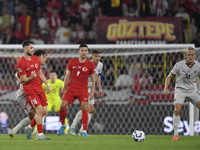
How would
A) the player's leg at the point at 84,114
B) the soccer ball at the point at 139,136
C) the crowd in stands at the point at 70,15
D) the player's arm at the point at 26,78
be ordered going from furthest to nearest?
1. the crowd in stands at the point at 70,15
2. the player's leg at the point at 84,114
3. the soccer ball at the point at 139,136
4. the player's arm at the point at 26,78

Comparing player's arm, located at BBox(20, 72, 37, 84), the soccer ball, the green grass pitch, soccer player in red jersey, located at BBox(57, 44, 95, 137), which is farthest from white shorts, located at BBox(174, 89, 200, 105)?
player's arm, located at BBox(20, 72, 37, 84)

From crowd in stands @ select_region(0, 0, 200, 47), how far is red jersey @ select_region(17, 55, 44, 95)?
683 centimetres

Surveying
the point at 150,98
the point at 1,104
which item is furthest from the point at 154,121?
the point at 1,104

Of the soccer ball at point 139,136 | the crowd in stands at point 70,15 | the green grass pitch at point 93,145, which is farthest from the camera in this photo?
the crowd in stands at point 70,15

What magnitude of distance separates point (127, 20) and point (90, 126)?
463 cm

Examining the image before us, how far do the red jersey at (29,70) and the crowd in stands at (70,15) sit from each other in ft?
22.4

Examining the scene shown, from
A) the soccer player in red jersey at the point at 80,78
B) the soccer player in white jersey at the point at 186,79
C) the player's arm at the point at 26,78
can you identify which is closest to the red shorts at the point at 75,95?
the soccer player in red jersey at the point at 80,78

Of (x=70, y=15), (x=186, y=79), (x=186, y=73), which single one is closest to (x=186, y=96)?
(x=186, y=79)

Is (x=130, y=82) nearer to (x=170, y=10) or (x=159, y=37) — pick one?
(x=159, y=37)

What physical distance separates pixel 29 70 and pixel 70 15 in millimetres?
7918

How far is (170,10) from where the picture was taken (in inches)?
489

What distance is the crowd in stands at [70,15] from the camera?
12359mm

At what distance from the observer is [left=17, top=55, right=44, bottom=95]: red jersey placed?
Answer: 539 centimetres

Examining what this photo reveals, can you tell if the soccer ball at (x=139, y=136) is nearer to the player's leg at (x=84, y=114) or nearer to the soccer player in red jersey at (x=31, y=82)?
the player's leg at (x=84, y=114)
